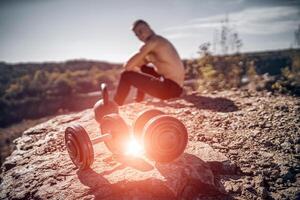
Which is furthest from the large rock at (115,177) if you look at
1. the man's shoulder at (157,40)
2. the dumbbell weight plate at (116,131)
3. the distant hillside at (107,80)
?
the distant hillside at (107,80)

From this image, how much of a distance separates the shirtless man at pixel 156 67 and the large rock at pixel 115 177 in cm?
180

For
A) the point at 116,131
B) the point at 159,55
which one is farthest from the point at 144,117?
the point at 159,55

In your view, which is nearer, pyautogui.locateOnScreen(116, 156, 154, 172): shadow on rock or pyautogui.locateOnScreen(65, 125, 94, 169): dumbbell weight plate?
pyautogui.locateOnScreen(65, 125, 94, 169): dumbbell weight plate

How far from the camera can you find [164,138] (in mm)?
2869

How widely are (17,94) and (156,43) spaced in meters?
27.0

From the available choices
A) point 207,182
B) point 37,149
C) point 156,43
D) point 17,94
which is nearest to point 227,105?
point 156,43

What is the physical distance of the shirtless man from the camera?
544cm

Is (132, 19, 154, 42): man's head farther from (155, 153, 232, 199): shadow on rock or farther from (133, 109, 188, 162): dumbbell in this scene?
(155, 153, 232, 199): shadow on rock

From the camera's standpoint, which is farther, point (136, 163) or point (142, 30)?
point (142, 30)

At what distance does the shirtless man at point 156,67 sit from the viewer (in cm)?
544

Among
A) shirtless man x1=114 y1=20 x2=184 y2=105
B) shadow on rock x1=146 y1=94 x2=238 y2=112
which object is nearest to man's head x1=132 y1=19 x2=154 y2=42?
shirtless man x1=114 y1=20 x2=184 y2=105

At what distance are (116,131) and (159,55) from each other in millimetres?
2480

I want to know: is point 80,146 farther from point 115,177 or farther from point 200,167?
point 200,167

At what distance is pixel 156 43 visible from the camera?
5391 mm
